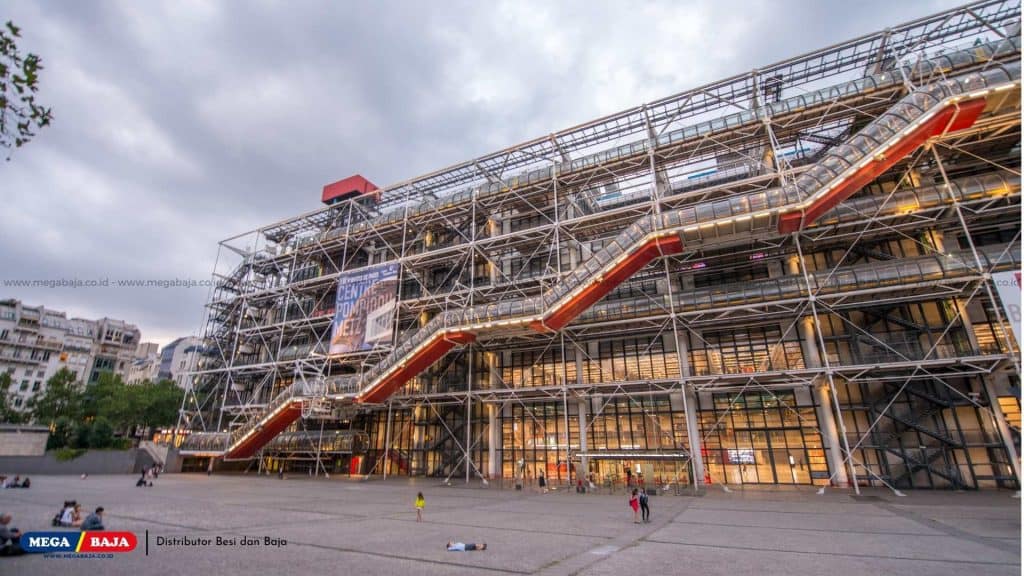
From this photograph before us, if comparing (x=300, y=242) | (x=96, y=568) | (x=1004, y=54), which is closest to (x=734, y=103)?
(x=1004, y=54)

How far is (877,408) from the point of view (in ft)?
56.9

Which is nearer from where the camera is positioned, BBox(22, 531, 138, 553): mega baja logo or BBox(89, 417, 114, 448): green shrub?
BBox(22, 531, 138, 553): mega baja logo

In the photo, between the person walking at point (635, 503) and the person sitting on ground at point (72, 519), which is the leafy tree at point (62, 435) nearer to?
the person sitting on ground at point (72, 519)

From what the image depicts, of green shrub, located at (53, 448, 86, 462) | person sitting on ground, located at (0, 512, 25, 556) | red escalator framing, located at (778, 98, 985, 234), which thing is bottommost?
person sitting on ground, located at (0, 512, 25, 556)

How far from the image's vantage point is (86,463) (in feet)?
89.3

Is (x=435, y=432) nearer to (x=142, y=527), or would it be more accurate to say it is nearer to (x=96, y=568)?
(x=142, y=527)

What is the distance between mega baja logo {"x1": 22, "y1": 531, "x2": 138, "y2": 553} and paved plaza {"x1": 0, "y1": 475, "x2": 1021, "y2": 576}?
18.0 inches

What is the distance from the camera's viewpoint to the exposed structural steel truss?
1563 centimetres

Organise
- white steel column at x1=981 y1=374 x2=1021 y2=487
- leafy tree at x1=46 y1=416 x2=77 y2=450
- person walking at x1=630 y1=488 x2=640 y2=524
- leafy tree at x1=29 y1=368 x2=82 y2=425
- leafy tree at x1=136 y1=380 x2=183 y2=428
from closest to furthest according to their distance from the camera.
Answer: person walking at x1=630 y1=488 x2=640 y2=524 < white steel column at x1=981 y1=374 x2=1021 y2=487 < leafy tree at x1=46 y1=416 x2=77 y2=450 < leafy tree at x1=136 y1=380 x2=183 y2=428 < leafy tree at x1=29 y1=368 x2=82 y2=425

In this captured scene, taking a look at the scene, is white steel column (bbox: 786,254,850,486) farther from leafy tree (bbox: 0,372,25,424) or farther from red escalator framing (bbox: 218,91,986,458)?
leafy tree (bbox: 0,372,25,424)

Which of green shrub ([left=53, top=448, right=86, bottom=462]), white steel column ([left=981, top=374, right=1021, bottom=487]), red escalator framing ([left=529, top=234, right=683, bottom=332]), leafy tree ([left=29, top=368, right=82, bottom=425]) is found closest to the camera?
white steel column ([left=981, top=374, right=1021, bottom=487])

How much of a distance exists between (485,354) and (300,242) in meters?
16.4

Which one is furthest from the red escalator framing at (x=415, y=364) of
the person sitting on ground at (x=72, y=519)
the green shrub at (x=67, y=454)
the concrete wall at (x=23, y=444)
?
the concrete wall at (x=23, y=444)

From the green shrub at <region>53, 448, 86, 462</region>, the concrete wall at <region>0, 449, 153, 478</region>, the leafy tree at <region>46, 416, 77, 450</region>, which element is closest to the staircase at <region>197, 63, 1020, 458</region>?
the concrete wall at <region>0, 449, 153, 478</region>
